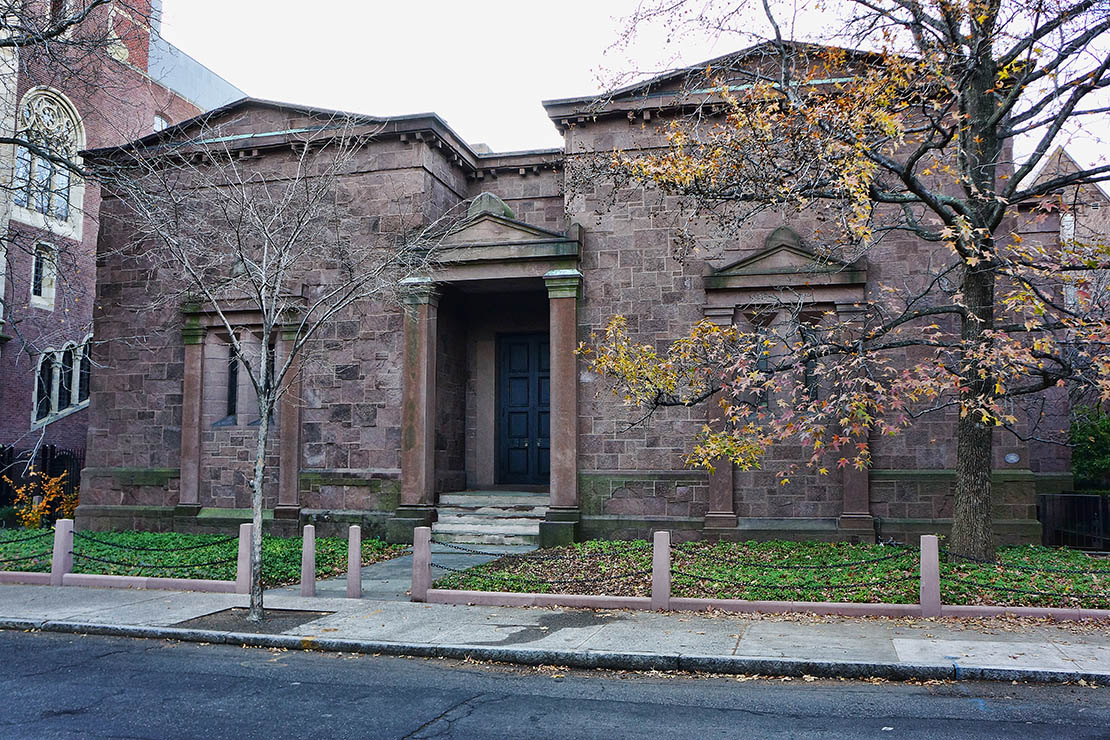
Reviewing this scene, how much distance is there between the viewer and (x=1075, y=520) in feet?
53.3

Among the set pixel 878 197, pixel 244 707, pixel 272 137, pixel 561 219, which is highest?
pixel 272 137

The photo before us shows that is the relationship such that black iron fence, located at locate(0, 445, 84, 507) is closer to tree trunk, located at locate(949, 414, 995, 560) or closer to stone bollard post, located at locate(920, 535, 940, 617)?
stone bollard post, located at locate(920, 535, 940, 617)

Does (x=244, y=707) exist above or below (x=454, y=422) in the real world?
below

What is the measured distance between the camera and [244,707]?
693cm

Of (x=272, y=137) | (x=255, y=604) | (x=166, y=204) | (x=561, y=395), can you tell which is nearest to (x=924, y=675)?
(x=255, y=604)

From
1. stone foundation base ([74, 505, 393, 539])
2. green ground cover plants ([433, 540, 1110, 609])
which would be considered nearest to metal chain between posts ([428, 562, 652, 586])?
green ground cover plants ([433, 540, 1110, 609])

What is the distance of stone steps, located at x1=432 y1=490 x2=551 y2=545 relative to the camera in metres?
16.3

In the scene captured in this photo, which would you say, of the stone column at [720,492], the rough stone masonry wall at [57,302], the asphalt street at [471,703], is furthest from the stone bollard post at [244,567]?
the rough stone masonry wall at [57,302]

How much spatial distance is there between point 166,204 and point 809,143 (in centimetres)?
905

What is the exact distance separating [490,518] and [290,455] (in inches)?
168

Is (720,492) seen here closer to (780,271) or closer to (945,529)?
(945,529)

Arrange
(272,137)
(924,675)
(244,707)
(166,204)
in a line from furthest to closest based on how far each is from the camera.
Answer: (272,137), (166,204), (924,675), (244,707)

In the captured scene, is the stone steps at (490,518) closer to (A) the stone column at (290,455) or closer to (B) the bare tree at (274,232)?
(A) the stone column at (290,455)

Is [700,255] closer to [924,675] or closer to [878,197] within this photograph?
[878,197]
